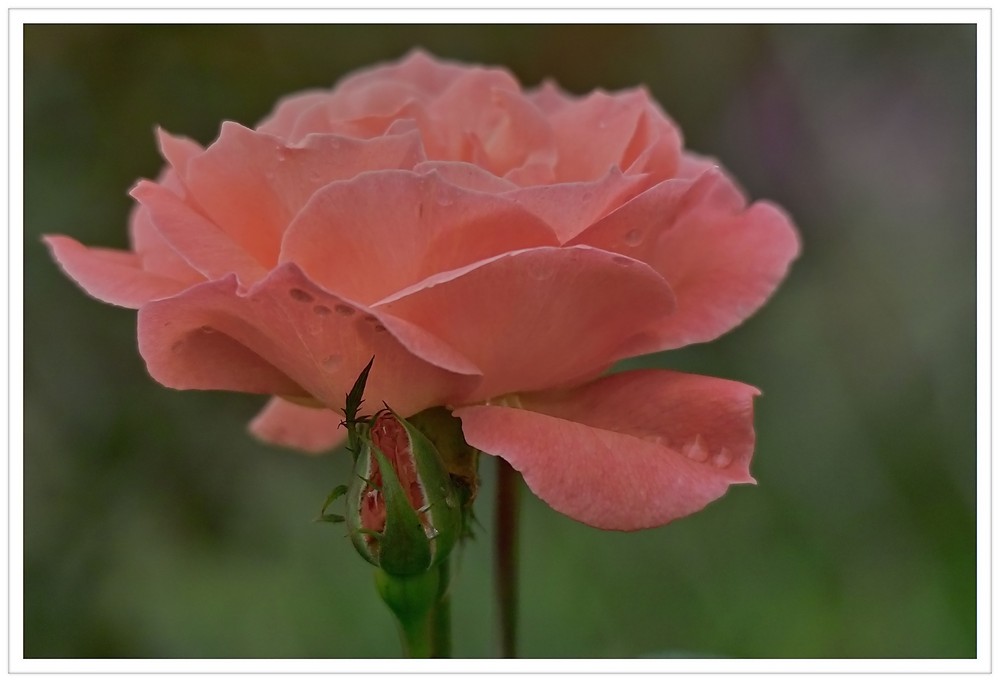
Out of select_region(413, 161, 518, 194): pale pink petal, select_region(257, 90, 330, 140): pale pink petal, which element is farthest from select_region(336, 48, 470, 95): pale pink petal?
select_region(413, 161, 518, 194): pale pink petal

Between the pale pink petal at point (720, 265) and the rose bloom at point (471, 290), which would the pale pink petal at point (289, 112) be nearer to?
the rose bloom at point (471, 290)

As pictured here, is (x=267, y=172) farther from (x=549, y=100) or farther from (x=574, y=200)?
(x=549, y=100)

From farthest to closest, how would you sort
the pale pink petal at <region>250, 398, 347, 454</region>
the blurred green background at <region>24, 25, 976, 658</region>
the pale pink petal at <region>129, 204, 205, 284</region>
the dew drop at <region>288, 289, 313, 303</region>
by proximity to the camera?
the blurred green background at <region>24, 25, 976, 658</region> < the pale pink petal at <region>250, 398, 347, 454</region> < the pale pink petal at <region>129, 204, 205, 284</region> < the dew drop at <region>288, 289, 313, 303</region>

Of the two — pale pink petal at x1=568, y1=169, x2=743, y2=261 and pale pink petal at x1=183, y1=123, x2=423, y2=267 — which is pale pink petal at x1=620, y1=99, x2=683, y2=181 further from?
pale pink petal at x1=183, y1=123, x2=423, y2=267

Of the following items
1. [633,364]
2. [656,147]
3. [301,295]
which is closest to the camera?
[301,295]

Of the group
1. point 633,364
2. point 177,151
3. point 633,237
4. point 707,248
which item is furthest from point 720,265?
point 633,364

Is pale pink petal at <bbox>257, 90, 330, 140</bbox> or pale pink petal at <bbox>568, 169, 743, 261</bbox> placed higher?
pale pink petal at <bbox>257, 90, 330, 140</bbox>

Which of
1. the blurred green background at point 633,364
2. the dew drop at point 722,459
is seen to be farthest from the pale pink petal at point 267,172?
the blurred green background at point 633,364
